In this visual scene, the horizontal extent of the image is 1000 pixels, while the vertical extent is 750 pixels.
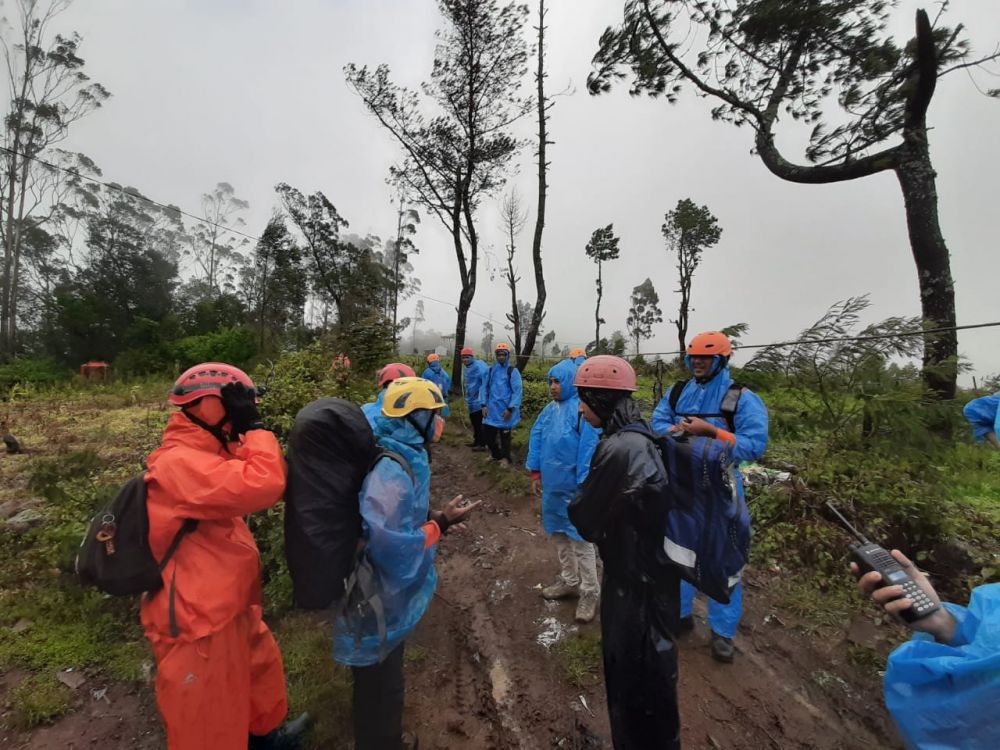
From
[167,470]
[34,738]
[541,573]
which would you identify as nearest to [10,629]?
[34,738]

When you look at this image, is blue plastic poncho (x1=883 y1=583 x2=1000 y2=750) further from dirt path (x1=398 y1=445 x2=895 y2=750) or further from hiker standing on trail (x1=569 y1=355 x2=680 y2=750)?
dirt path (x1=398 y1=445 x2=895 y2=750)

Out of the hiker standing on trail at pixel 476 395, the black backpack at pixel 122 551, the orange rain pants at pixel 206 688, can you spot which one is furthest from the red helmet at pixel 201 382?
the hiker standing on trail at pixel 476 395

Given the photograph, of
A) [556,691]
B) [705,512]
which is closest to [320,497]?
[705,512]

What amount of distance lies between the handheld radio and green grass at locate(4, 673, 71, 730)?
403 centimetres

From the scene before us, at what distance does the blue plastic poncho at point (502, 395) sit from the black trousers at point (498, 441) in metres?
0.19

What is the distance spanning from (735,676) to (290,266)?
2475 cm

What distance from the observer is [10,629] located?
305cm

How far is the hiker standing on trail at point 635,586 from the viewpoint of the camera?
1.92 metres

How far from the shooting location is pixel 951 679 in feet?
3.08

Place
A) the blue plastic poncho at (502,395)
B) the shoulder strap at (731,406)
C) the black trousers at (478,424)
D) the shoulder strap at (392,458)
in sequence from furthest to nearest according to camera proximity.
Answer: the black trousers at (478,424), the blue plastic poncho at (502,395), the shoulder strap at (731,406), the shoulder strap at (392,458)

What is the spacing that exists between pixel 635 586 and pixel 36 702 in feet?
11.3

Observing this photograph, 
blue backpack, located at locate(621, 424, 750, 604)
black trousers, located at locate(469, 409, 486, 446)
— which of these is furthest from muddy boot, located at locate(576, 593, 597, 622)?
black trousers, located at locate(469, 409, 486, 446)

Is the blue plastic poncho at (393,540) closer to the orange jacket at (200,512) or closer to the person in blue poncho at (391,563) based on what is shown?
the person in blue poncho at (391,563)

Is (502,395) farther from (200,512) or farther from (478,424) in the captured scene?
(200,512)
